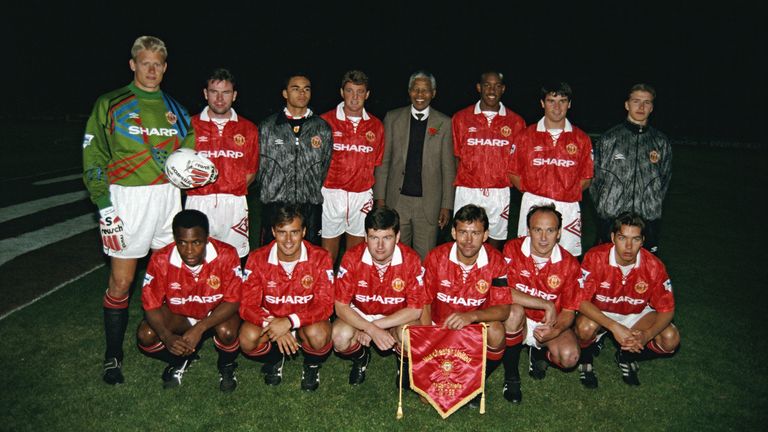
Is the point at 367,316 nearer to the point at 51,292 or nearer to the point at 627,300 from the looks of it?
the point at 627,300

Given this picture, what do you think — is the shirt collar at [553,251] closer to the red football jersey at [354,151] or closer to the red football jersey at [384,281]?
the red football jersey at [384,281]

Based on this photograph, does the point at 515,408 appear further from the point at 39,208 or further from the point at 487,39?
the point at 487,39

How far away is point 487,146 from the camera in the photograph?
4.96m

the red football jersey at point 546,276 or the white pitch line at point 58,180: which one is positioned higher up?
the red football jersey at point 546,276

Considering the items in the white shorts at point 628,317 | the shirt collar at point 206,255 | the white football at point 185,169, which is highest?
the white football at point 185,169

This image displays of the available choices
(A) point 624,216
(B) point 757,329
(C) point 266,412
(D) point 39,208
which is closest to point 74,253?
(D) point 39,208

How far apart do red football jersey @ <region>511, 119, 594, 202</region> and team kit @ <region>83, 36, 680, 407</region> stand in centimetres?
17

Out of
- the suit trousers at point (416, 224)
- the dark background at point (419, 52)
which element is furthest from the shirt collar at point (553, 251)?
the dark background at point (419, 52)

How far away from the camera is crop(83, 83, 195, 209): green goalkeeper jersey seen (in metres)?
3.63

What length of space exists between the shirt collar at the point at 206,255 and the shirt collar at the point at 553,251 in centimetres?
221

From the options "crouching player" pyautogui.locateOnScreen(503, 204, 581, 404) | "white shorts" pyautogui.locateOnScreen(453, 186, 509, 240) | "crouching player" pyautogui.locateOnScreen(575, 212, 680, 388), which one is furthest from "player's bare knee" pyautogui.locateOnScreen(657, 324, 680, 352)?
"white shorts" pyautogui.locateOnScreen(453, 186, 509, 240)

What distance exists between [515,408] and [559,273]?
991 mm

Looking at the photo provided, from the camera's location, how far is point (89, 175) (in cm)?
359

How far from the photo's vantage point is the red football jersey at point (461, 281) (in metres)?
3.80
